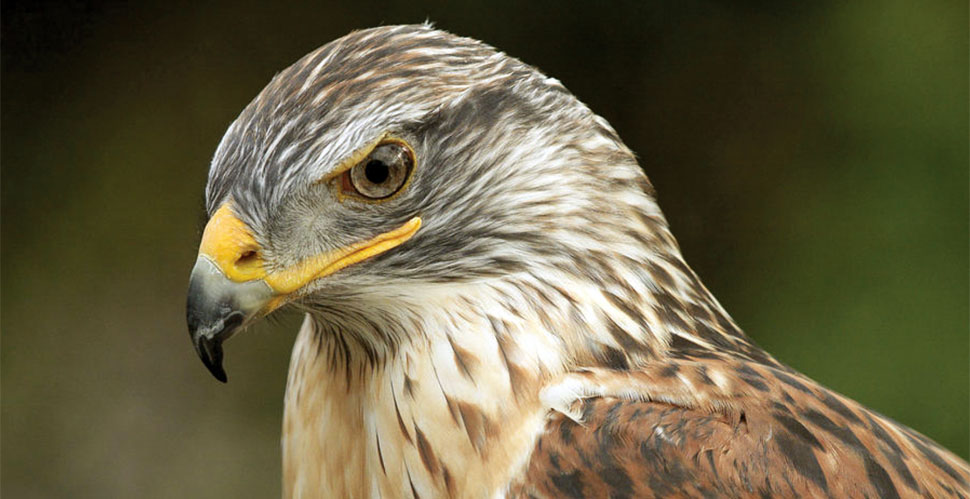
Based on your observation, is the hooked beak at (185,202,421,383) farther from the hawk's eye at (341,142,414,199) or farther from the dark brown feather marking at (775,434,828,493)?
the dark brown feather marking at (775,434,828,493)

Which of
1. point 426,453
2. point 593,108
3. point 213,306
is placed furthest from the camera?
point 593,108

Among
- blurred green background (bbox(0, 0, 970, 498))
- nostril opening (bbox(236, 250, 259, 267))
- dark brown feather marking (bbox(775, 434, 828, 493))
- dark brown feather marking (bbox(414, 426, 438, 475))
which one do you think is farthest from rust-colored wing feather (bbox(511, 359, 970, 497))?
blurred green background (bbox(0, 0, 970, 498))

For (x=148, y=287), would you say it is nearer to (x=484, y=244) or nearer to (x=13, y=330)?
(x=13, y=330)

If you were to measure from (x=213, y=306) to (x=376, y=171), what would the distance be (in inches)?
11.8

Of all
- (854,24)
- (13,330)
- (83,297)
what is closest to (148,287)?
(83,297)

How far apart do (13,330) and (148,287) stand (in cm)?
64

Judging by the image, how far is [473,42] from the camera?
182 cm

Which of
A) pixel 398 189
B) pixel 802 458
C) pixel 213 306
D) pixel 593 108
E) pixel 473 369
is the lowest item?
pixel 593 108

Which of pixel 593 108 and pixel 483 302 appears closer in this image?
pixel 483 302

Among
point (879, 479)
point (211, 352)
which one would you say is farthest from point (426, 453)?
point (879, 479)

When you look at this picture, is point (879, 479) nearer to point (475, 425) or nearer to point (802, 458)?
point (802, 458)

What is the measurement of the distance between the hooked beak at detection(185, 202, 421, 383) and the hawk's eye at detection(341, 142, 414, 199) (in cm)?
7

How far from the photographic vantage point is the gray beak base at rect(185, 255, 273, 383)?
1.54 meters

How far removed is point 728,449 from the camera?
5.08ft
